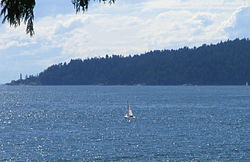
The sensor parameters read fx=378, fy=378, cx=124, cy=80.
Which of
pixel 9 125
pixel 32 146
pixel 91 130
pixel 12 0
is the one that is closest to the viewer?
Result: pixel 12 0

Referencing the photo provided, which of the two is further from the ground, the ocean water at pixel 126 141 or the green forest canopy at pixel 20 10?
the green forest canopy at pixel 20 10

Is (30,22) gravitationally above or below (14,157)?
above

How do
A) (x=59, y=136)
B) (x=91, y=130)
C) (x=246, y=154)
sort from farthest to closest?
(x=91, y=130) < (x=59, y=136) < (x=246, y=154)

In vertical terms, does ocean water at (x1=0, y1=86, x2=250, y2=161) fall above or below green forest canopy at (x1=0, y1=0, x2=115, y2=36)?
below

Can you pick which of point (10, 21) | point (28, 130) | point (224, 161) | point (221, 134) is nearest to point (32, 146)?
point (28, 130)

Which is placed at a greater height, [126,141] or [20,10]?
[20,10]

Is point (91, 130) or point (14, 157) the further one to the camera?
point (91, 130)

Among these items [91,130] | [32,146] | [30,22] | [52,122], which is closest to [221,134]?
[91,130]

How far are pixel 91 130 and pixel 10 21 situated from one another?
80273 millimetres

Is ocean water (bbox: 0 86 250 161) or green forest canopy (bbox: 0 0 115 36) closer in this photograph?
green forest canopy (bbox: 0 0 115 36)

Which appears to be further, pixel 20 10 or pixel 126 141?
pixel 126 141

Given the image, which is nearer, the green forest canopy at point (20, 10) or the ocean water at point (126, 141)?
the green forest canopy at point (20, 10)

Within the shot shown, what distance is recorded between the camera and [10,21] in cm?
1114

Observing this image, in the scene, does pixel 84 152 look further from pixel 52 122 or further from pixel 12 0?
pixel 12 0
